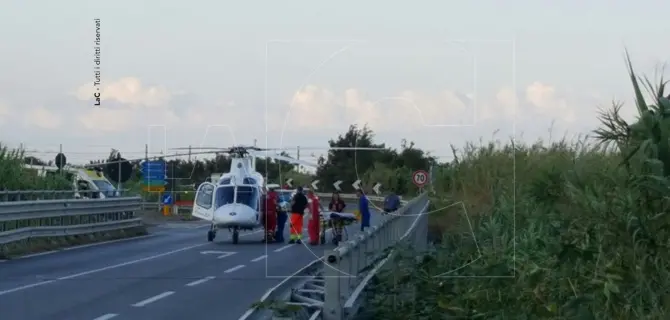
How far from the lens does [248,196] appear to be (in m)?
32.8

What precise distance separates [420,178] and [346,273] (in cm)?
141

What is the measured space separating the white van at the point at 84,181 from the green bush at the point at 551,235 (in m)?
19.7

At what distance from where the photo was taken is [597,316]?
977cm

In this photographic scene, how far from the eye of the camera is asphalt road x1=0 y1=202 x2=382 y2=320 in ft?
49.8

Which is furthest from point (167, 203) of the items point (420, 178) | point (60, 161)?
point (420, 178)

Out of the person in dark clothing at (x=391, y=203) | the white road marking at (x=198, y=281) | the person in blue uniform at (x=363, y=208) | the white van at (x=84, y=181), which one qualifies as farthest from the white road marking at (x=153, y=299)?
the white van at (x=84, y=181)

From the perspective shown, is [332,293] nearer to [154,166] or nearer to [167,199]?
[154,166]

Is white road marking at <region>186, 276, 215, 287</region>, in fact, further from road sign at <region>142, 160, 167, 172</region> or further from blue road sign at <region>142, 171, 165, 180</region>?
blue road sign at <region>142, 171, 165, 180</region>

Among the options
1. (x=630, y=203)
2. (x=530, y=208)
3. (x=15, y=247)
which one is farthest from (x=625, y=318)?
(x=15, y=247)

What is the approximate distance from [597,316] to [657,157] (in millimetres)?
1470

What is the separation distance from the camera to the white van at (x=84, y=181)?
36.4 m

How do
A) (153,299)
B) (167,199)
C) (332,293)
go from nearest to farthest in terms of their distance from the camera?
(332,293) < (153,299) < (167,199)

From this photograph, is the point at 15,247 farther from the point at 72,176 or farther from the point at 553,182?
the point at 553,182

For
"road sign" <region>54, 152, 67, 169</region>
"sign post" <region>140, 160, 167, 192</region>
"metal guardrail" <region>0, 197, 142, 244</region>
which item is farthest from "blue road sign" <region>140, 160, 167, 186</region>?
"metal guardrail" <region>0, 197, 142, 244</region>
